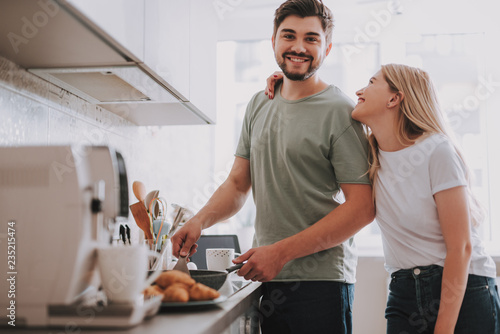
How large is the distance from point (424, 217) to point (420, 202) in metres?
0.04

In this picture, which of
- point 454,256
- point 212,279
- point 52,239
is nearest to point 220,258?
point 212,279

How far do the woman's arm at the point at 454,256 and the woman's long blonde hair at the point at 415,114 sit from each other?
12 cm

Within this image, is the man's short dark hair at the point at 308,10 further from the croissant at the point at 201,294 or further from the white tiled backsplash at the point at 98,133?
the croissant at the point at 201,294

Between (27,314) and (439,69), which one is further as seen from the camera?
(439,69)

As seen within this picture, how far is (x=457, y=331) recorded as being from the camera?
1.32 metres

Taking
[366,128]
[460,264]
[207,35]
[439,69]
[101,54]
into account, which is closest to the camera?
[101,54]

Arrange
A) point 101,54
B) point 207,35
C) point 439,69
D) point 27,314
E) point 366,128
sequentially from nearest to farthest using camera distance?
point 27,314 → point 101,54 → point 366,128 → point 207,35 → point 439,69

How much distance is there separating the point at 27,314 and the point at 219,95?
9.91 feet

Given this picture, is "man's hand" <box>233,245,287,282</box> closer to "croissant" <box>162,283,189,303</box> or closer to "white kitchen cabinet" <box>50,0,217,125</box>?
"croissant" <box>162,283,189,303</box>

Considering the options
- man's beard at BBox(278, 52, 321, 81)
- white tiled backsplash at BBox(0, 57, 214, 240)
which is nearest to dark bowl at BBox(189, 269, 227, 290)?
white tiled backsplash at BBox(0, 57, 214, 240)

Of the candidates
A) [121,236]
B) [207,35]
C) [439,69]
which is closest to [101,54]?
[121,236]

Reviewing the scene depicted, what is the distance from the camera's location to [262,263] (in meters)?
1.33

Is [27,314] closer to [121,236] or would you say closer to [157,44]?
[121,236]

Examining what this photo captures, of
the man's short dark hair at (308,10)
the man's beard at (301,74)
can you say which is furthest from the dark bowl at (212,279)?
the man's short dark hair at (308,10)
